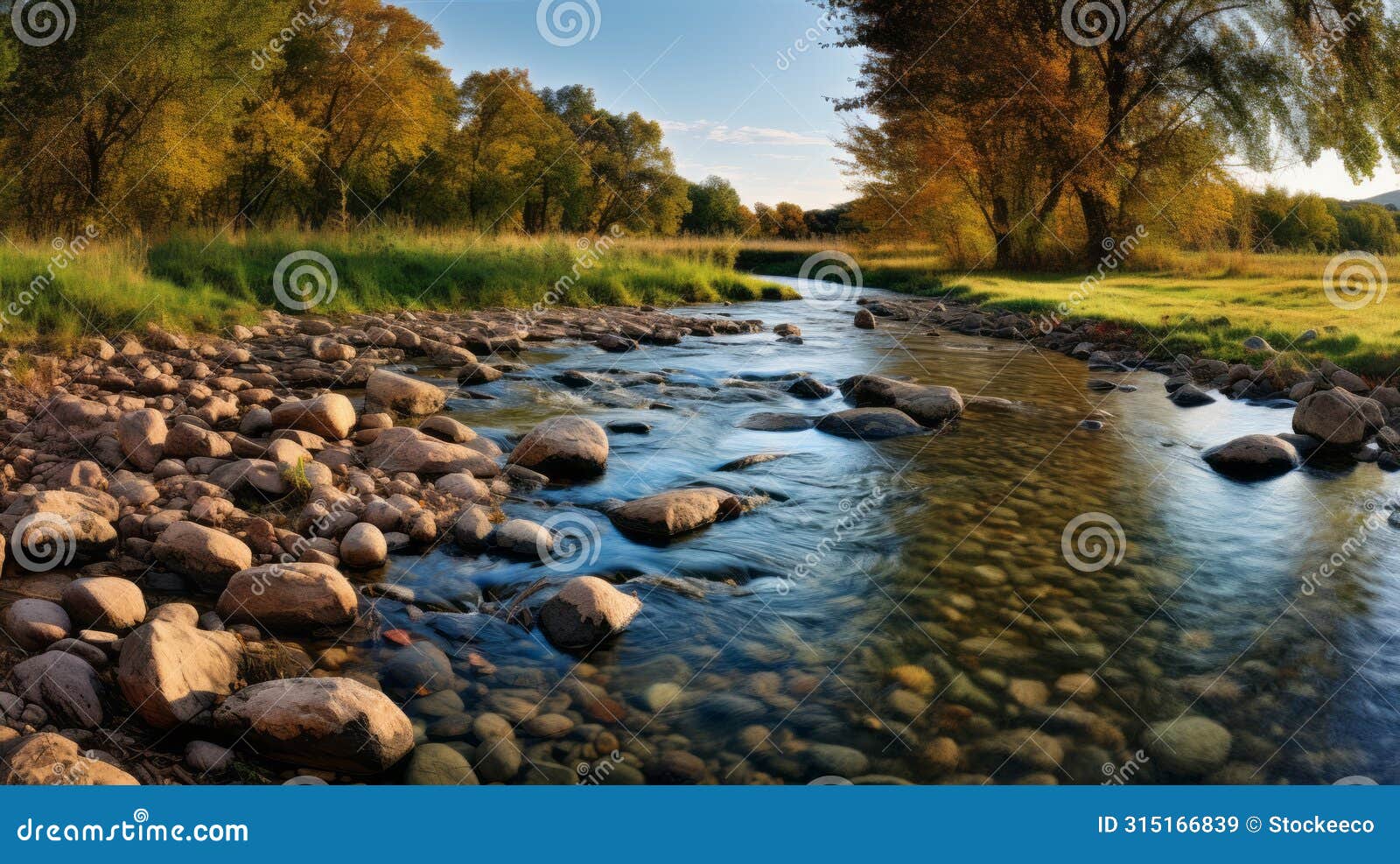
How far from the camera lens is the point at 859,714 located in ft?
11.8

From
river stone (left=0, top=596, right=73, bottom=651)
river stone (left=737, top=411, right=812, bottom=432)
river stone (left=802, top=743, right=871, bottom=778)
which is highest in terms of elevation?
river stone (left=737, top=411, right=812, bottom=432)

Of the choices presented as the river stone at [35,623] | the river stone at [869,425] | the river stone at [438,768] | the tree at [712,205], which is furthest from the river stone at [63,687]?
the tree at [712,205]

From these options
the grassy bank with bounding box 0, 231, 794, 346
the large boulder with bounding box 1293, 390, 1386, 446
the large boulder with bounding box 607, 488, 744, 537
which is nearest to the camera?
the large boulder with bounding box 607, 488, 744, 537

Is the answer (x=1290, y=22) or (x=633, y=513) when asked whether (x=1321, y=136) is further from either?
(x=633, y=513)

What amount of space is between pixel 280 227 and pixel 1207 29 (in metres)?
24.1

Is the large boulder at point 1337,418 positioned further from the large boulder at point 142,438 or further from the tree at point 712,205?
the tree at point 712,205

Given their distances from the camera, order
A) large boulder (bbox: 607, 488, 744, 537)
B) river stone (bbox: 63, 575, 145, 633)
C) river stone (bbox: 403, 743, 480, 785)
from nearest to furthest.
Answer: river stone (bbox: 403, 743, 480, 785)
river stone (bbox: 63, 575, 145, 633)
large boulder (bbox: 607, 488, 744, 537)

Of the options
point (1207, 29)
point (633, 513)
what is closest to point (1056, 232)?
point (1207, 29)

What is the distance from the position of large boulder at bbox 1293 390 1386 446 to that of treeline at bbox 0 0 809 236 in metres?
15.8

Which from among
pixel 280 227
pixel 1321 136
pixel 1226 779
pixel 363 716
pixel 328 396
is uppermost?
pixel 1321 136

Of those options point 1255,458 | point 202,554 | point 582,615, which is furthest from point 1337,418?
point 202,554

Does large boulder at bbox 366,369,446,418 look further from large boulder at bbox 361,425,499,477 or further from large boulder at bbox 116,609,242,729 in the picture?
large boulder at bbox 116,609,242,729

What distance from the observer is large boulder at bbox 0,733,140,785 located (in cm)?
267

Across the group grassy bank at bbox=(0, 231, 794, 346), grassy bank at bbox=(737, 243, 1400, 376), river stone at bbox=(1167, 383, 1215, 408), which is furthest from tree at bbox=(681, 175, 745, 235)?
river stone at bbox=(1167, 383, 1215, 408)
